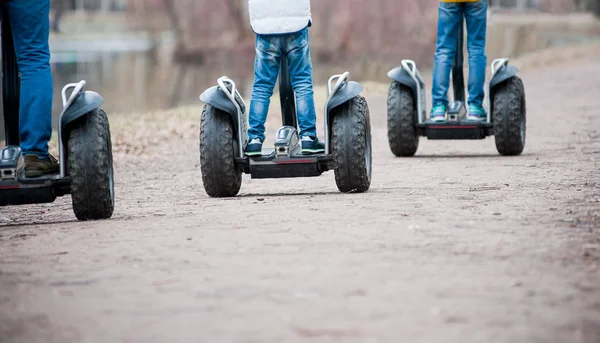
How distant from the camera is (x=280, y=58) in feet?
23.1

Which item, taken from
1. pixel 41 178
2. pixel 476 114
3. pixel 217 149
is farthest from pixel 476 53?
pixel 41 178

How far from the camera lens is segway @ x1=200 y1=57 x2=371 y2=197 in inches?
261

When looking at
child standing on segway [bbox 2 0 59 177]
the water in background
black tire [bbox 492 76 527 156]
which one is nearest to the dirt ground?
child standing on segway [bbox 2 0 59 177]

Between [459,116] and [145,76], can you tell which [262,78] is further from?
[145,76]

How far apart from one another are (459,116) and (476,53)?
23.2 inches

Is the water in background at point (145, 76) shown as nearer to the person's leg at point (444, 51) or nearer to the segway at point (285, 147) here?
the person's leg at point (444, 51)

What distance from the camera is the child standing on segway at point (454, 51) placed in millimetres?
9555

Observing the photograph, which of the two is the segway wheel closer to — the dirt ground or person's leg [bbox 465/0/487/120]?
person's leg [bbox 465/0/487/120]

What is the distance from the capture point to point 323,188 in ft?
24.8

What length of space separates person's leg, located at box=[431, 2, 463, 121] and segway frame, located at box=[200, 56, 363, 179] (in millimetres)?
2954

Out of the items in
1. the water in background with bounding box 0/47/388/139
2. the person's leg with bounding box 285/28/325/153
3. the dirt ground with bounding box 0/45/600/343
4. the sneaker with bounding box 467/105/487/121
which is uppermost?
the water in background with bounding box 0/47/388/139

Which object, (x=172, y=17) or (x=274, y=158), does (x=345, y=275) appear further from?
(x=172, y=17)

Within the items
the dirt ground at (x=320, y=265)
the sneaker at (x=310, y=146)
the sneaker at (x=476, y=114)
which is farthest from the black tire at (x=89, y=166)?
the sneaker at (x=476, y=114)

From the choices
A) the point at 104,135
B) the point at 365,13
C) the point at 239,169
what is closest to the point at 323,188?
the point at 239,169
